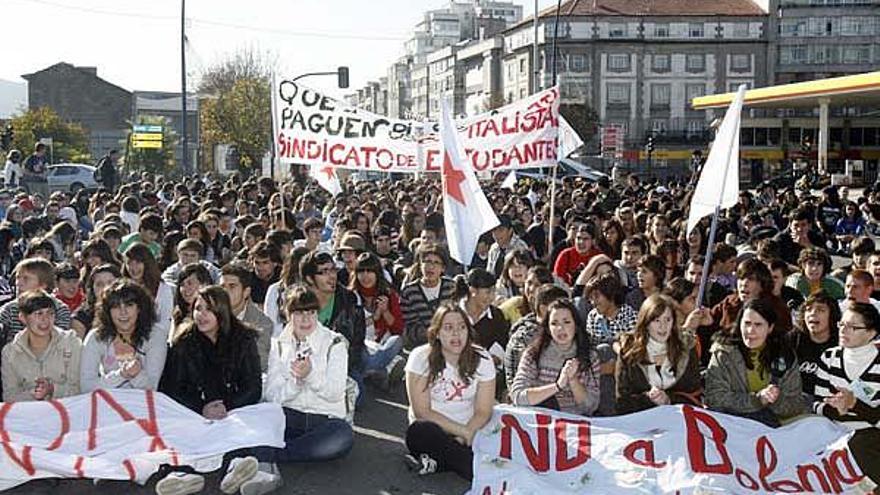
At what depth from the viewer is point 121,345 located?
7539 millimetres

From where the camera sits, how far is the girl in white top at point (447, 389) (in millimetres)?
7309

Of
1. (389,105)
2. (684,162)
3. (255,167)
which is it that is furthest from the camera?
(389,105)

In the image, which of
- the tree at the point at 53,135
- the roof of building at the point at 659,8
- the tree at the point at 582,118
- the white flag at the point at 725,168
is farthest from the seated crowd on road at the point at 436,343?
the roof of building at the point at 659,8

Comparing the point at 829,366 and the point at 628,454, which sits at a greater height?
the point at 829,366

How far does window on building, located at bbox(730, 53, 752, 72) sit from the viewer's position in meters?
86.9

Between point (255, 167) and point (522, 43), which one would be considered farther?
point (522, 43)

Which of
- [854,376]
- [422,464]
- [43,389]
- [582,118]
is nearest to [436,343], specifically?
[422,464]

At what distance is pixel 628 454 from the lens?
688cm

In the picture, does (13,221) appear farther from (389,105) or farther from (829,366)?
(389,105)

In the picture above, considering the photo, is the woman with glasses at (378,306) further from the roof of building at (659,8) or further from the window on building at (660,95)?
the roof of building at (659,8)

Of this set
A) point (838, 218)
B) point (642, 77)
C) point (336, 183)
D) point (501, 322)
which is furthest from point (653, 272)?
point (642, 77)

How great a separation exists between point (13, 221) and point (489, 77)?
85035mm

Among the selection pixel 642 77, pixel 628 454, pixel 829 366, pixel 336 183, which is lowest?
pixel 628 454

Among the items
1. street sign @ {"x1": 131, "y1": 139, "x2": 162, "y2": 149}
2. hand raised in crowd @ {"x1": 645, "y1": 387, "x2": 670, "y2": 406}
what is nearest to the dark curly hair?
hand raised in crowd @ {"x1": 645, "y1": 387, "x2": 670, "y2": 406}
